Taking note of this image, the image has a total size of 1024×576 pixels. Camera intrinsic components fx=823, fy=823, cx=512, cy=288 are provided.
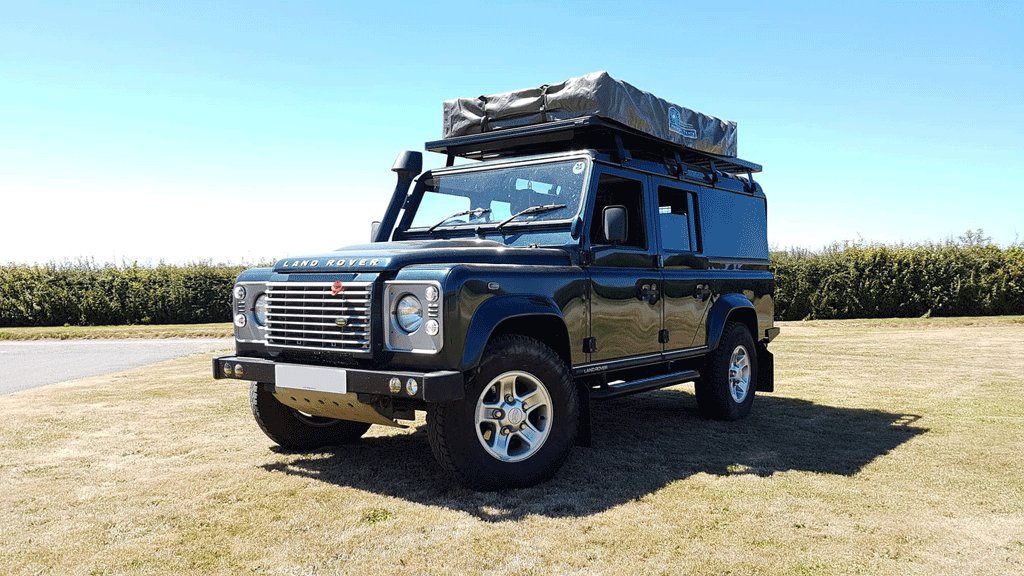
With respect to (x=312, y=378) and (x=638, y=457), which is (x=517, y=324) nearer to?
(x=312, y=378)

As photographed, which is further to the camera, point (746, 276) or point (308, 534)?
point (746, 276)

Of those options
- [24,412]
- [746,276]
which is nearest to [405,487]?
[746,276]

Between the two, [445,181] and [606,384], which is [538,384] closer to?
[606,384]

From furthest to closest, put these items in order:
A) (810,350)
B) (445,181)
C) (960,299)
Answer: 1. (960,299)
2. (810,350)
3. (445,181)

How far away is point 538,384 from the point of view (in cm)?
529

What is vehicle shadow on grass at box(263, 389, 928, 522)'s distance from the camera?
5.03m

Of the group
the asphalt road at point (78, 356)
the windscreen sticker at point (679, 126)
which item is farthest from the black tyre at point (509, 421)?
the asphalt road at point (78, 356)

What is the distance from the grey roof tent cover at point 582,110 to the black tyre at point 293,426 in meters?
2.70

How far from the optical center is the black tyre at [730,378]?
770 centimetres

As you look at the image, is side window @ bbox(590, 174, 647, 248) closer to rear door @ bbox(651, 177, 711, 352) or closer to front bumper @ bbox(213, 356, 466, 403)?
rear door @ bbox(651, 177, 711, 352)

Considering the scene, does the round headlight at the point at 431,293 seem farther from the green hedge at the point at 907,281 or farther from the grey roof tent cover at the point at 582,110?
the green hedge at the point at 907,281

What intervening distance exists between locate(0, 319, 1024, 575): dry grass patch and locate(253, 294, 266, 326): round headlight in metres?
1.06

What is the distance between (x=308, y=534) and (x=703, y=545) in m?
2.06

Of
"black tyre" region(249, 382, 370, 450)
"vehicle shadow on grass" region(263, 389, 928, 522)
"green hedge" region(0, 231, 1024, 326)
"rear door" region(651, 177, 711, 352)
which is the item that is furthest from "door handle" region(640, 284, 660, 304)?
"green hedge" region(0, 231, 1024, 326)
